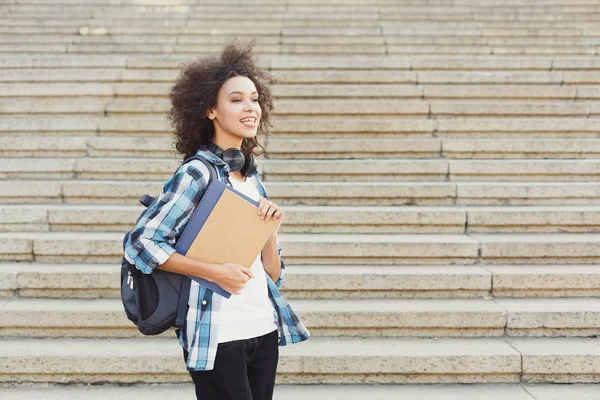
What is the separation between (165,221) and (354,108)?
4079 millimetres

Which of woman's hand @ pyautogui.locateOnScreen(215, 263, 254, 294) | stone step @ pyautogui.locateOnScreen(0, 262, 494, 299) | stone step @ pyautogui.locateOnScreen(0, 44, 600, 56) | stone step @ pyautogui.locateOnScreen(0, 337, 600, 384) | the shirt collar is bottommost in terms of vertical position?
stone step @ pyautogui.locateOnScreen(0, 337, 600, 384)

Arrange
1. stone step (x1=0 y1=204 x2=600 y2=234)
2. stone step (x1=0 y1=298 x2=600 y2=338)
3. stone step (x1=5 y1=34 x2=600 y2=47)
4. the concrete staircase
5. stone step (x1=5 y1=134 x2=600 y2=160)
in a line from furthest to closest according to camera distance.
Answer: stone step (x1=5 y1=34 x2=600 y2=47) < stone step (x1=5 y1=134 x2=600 y2=160) < stone step (x1=0 y1=204 x2=600 y2=234) < stone step (x1=0 y1=298 x2=600 y2=338) < the concrete staircase

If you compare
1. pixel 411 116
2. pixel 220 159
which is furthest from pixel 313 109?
pixel 220 159

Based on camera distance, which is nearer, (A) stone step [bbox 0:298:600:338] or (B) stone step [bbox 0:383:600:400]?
(B) stone step [bbox 0:383:600:400]

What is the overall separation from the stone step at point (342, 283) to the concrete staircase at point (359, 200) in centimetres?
1

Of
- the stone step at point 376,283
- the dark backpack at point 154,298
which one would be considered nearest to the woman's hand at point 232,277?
the dark backpack at point 154,298

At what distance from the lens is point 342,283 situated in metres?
3.74

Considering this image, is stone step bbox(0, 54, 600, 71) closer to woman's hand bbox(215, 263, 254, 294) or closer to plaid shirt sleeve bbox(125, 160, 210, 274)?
plaid shirt sleeve bbox(125, 160, 210, 274)

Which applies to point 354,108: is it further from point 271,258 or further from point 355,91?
point 271,258

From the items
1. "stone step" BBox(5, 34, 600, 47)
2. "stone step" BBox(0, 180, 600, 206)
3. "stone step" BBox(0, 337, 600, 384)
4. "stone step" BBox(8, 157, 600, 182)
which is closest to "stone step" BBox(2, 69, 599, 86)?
"stone step" BBox(5, 34, 600, 47)

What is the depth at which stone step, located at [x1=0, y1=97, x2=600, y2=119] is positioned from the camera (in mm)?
5457

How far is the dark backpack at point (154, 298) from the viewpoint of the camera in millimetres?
1672

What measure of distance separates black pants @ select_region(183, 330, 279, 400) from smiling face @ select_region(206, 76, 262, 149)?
2.33ft

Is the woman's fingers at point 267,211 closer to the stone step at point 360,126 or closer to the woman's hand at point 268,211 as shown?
the woman's hand at point 268,211
